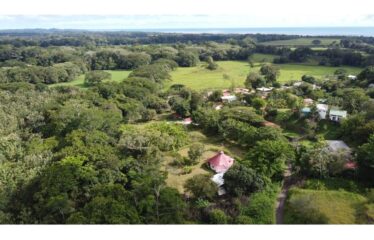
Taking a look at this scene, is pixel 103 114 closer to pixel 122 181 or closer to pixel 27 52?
pixel 122 181

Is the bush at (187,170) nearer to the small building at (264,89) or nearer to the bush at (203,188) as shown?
the bush at (203,188)

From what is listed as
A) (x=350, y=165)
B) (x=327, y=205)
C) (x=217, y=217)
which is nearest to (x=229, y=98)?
(x=350, y=165)

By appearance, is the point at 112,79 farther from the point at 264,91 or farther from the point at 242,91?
the point at 264,91

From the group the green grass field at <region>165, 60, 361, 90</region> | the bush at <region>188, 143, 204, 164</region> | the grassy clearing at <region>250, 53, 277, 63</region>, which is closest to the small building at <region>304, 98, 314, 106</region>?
the green grass field at <region>165, 60, 361, 90</region>

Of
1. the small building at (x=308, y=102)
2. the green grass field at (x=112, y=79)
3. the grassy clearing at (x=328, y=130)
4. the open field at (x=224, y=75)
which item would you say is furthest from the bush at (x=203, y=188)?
the green grass field at (x=112, y=79)

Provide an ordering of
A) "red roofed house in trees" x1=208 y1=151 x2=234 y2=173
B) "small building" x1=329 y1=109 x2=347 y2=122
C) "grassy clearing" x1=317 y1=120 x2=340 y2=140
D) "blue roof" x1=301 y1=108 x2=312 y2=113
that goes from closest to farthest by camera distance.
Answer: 1. "red roofed house in trees" x1=208 y1=151 x2=234 y2=173
2. "grassy clearing" x1=317 y1=120 x2=340 y2=140
3. "small building" x1=329 y1=109 x2=347 y2=122
4. "blue roof" x1=301 y1=108 x2=312 y2=113

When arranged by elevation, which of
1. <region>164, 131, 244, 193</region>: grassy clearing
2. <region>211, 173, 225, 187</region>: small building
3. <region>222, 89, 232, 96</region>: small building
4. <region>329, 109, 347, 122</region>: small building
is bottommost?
<region>164, 131, 244, 193</region>: grassy clearing

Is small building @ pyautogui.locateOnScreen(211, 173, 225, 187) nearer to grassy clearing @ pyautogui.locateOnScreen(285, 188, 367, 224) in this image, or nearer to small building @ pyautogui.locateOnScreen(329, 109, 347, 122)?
grassy clearing @ pyautogui.locateOnScreen(285, 188, 367, 224)
